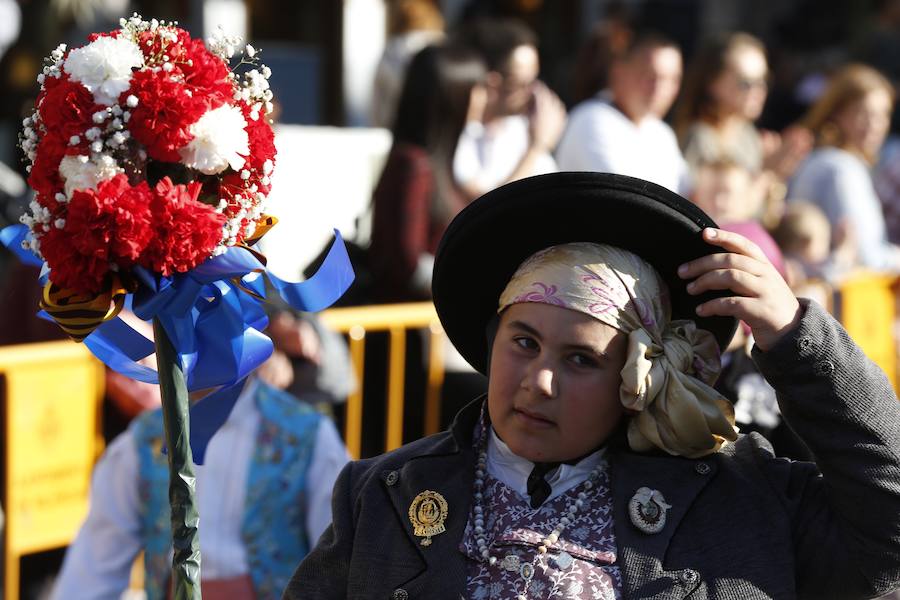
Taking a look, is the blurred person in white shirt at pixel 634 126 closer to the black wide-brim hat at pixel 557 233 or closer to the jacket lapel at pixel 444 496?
the black wide-brim hat at pixel 557 233

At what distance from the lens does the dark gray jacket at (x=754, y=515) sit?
99.0 inches

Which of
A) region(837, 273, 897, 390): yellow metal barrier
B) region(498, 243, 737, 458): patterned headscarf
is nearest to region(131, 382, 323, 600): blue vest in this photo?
region(498, 243, 737, 458): patterned headscarf

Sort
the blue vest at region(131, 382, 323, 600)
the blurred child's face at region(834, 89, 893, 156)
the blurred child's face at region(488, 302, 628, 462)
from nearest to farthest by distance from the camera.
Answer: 1. the blurred child's face at region(488, 302, 628, 462)
2. the blue vest at region(131, 382, 323, 600)
3. the blurred child's face at region(834, 89, 893, 156)

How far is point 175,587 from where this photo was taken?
257 centimetres

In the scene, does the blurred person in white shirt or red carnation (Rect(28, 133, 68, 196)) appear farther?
the blurred person in white shirt

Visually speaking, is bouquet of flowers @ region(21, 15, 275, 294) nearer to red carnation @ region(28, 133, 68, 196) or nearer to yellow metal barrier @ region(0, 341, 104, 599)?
red carnation @ region(28, 133, 68, 196)

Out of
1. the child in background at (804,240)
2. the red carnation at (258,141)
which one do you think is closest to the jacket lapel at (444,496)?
the red carnation at (258,141)

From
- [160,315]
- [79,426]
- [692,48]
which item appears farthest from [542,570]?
[692,48]

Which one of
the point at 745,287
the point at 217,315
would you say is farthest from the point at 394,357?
the point at 745,287

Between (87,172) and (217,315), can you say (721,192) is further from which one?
(87,172)

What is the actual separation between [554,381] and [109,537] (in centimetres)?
195

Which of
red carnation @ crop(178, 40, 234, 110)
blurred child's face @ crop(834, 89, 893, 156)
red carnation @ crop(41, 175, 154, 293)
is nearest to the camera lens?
red carnation @ crop(41, 175, 154, 293)

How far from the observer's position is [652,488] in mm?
2633

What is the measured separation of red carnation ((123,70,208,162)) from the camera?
2432 mm
